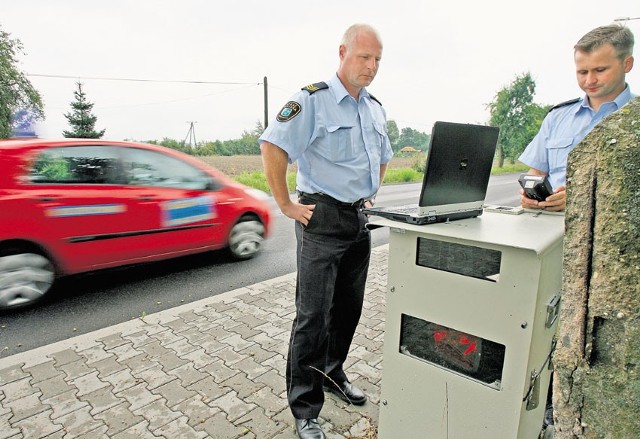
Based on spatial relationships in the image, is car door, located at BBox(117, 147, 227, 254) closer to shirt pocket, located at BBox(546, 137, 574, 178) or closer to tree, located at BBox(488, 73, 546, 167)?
shirt pocket, located at BBox(546, 137, 574, 178)

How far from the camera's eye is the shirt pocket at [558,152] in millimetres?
2264

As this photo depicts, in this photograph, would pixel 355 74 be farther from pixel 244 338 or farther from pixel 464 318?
pixel 244 338

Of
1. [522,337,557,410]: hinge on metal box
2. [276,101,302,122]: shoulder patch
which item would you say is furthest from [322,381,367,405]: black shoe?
[276,101,302,122]: shoulder patch

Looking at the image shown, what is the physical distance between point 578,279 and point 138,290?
420 centimetres

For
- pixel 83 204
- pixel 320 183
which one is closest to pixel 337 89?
pixel 320 183

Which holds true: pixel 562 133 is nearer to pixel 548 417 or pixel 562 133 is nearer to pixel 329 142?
pixel 329 142

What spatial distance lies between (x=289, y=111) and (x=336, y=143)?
28 centimetres

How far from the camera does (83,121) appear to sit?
128ft

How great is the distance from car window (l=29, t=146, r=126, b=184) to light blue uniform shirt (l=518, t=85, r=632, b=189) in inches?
146

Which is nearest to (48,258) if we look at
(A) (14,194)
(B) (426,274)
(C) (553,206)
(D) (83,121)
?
(A) (14,194)

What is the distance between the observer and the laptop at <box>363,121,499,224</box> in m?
1.45

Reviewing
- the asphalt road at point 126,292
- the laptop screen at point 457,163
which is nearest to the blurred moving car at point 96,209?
the asphalt road at point 126,292

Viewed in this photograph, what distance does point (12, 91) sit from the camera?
28406 millimetres

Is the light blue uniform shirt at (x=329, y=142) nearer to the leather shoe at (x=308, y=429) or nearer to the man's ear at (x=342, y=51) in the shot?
the man's ear at (x=342, y=51)
